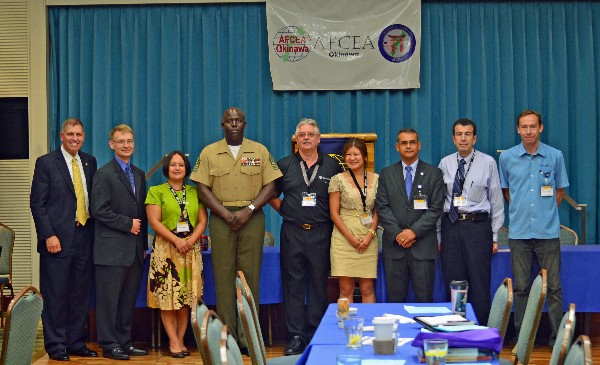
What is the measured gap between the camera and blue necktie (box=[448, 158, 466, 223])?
6145mm

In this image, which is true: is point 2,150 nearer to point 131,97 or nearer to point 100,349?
point 131,97

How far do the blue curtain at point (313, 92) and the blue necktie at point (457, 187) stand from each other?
2776 mm

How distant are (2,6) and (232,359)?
7444 millimetres

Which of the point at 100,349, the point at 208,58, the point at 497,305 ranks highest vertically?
the point at 208,58

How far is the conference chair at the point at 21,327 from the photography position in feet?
10.7

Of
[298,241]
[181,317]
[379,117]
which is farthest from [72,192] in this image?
[379,117]

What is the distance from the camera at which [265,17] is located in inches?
359

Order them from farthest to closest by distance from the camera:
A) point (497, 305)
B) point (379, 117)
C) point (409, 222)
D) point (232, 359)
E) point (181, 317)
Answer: point (379, 117)
point (181, 317)
point (409, 222)
point (497, 305)
point (232, 359)

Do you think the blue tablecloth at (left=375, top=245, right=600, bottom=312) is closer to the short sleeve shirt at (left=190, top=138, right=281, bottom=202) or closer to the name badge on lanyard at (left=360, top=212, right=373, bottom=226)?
the name badge on lanyard at (left=360, top=212, right=373, bottom=226)

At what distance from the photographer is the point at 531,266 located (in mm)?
6297

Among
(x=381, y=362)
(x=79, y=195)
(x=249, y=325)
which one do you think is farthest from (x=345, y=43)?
(x=381, y=362)

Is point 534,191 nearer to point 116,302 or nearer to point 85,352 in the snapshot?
point 116,302

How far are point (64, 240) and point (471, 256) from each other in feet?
9.58

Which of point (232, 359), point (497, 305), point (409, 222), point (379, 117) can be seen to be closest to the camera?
point (232, 359)
